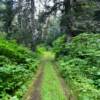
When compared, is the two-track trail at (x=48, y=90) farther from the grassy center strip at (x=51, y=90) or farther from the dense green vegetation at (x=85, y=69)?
the dense green vegetation at (x=85, y=69)

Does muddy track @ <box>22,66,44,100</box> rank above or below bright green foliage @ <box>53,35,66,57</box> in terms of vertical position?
below

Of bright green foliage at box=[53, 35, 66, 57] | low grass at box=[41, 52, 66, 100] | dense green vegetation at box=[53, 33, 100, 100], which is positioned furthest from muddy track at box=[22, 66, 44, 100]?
bright green foliage at box=[53, 35, 66, 57]

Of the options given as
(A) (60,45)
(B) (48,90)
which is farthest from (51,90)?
(A) (60,45)

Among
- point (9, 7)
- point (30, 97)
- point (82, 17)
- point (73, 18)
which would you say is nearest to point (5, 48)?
point (30, 97)

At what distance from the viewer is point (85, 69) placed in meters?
16.3

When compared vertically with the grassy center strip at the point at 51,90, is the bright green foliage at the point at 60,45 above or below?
above

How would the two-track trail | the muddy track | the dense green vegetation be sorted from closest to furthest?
the muddy track
the two-track trail
the dense green vegetation

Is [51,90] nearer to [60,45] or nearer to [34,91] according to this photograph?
[34,91]

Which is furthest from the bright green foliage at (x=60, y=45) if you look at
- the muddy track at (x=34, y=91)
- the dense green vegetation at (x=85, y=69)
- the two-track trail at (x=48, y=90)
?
the muddy track at (x=34, y=91)

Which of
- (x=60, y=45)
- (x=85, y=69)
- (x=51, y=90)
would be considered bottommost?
(x=51, y=90)

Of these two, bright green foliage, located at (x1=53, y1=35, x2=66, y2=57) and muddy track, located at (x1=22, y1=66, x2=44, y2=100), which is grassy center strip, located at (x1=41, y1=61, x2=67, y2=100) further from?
bright green foliage, located at (x1=53, y1=35, x2=66, y2=57)

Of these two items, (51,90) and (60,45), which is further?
(60,45)

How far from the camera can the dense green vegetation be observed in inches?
453

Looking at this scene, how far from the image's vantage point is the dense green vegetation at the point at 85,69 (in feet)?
37.8
